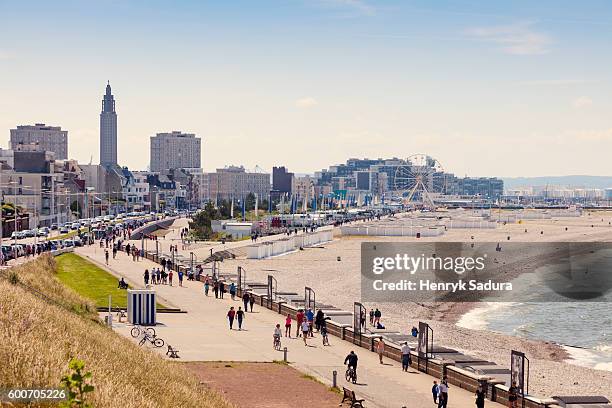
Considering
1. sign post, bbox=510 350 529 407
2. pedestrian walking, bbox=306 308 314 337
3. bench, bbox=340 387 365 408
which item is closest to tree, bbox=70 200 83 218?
pedestrian walking, bbox=306 308 314 337

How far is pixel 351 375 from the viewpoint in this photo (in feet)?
75.2

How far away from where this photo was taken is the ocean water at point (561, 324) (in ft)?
118

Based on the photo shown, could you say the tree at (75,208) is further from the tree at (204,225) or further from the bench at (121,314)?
the bench at (121,314)

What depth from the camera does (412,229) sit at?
107 meters

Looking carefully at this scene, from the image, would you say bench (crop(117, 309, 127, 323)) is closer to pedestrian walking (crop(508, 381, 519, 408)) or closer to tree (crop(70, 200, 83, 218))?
pedestrian walking (crop(508, 381, 519, 408))

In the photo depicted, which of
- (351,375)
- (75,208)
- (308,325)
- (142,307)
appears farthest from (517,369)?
(75,208)

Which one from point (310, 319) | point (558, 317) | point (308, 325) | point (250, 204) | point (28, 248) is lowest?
point (558, 317)

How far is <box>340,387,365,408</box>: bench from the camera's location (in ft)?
64.6

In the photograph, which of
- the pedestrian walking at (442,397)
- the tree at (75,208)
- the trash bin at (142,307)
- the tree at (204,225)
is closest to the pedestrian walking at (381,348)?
the pedestrian walking at (442,397)

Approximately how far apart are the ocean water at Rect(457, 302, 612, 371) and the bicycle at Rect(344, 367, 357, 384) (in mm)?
12598

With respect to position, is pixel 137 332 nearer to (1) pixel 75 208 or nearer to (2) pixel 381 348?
(2) pixel 381 348

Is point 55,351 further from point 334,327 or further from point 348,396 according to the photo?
point 334,327

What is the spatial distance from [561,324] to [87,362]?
Answer: 101ft

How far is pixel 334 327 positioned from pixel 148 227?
2857 inches
